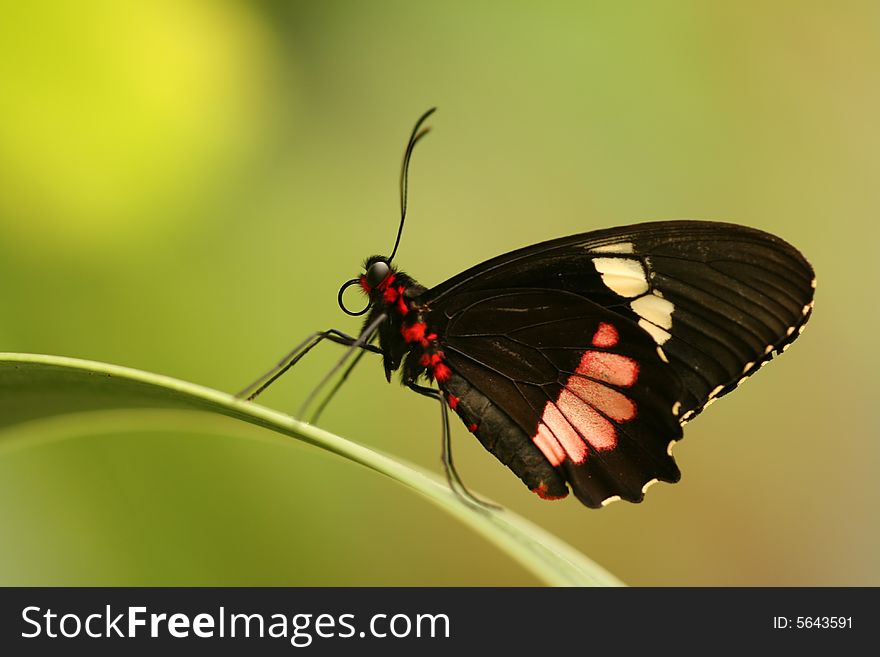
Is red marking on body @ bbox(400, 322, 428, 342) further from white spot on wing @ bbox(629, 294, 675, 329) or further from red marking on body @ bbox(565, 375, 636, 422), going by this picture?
white spot on wing @ bbox(629, 294, 675, 329)

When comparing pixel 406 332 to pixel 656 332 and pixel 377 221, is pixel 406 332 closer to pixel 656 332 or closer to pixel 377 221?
pixel 656 332

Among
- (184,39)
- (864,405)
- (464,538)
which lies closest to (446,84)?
(184,39)

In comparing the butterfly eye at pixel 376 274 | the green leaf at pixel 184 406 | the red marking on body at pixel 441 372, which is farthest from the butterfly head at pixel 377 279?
the green leaf at pixel 184 406

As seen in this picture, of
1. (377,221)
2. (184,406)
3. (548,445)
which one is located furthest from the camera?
(377,221)

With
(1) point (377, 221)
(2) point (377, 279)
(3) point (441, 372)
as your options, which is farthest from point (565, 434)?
(1) point (377, 221)
